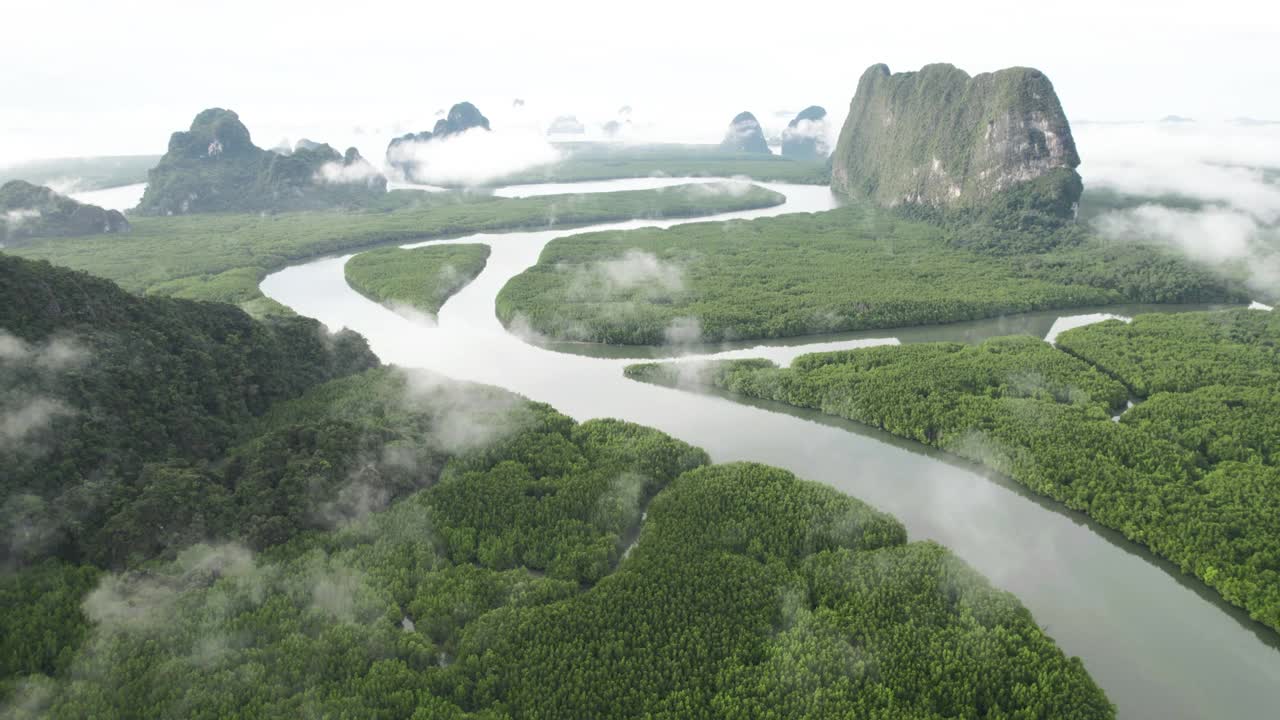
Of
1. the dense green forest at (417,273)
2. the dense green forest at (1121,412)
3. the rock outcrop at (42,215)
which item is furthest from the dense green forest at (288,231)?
the dense green forest at (1121,412)

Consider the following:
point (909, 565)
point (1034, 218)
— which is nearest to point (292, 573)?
point (909, 565)

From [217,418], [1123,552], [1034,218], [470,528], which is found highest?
[1034,218]

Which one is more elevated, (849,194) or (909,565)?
(849,194)

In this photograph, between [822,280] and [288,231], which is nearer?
[822,280]

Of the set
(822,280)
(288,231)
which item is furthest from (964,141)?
(288,231)

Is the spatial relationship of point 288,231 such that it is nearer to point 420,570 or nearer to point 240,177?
point 240,177

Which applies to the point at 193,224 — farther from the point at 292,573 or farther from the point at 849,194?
the point at 849,194

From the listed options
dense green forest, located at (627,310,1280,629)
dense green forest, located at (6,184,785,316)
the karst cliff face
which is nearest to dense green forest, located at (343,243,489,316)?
dense green forest, located at (6,184,785,316)
